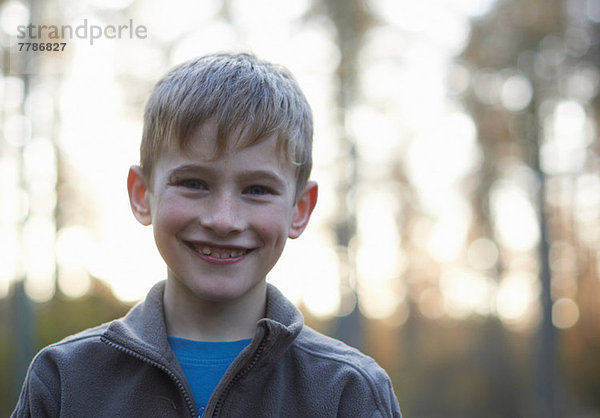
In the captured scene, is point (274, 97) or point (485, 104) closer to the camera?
point (274, 97)

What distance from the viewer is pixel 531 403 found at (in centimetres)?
1293

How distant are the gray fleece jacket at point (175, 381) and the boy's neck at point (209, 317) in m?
0.06

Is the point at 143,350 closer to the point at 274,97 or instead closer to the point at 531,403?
the point at 274,97

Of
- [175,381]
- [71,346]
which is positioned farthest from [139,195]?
[175,381]

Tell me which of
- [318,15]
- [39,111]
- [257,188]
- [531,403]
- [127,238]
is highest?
[318,15]

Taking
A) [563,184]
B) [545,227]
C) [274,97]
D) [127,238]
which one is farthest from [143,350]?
[563,184]

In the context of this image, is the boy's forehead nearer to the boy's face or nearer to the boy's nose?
the boy's face

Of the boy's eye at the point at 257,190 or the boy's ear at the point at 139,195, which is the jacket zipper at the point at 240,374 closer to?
the boy's eye at the point at 257,190

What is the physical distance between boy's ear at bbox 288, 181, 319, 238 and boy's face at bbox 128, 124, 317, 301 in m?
0.14

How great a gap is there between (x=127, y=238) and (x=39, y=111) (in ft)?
7.67

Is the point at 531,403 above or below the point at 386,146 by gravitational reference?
below

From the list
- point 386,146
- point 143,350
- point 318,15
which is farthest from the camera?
point 386,146

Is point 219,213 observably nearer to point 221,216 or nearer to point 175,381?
point 221,216

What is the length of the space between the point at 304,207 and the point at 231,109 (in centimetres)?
46
